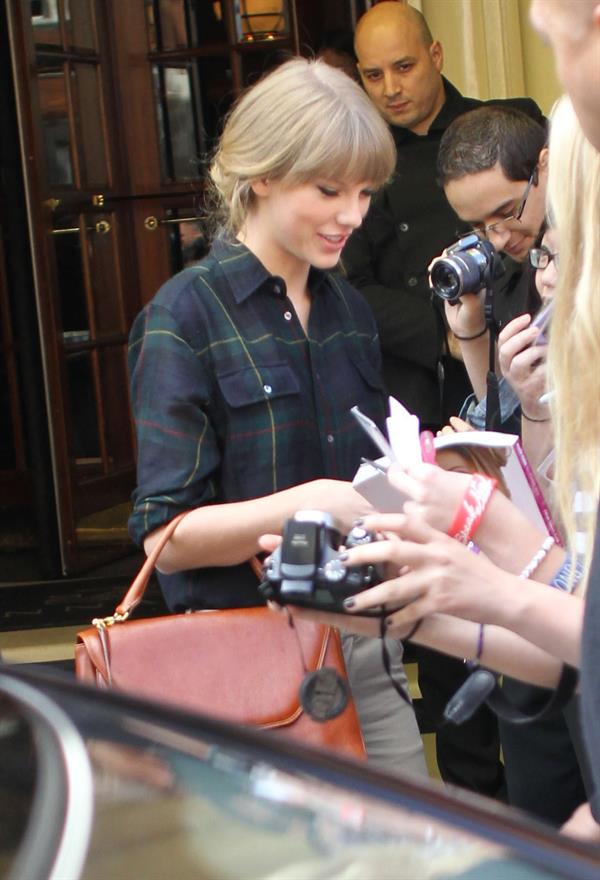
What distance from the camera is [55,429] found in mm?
5105

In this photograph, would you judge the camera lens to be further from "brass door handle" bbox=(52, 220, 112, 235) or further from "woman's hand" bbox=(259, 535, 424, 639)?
"brass door handle" bbox=(52, 220, 112, 235)

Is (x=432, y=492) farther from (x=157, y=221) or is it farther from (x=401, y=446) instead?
(x=157, y=221)

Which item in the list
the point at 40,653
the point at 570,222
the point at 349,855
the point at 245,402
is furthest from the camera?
the point at 40,653

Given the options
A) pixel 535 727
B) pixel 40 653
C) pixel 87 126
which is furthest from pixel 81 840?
pixel 87 126

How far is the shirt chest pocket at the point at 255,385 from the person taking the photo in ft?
7.16

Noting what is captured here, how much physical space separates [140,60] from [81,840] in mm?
4894

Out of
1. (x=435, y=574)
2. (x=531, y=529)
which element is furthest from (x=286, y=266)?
(x=435, y=574)

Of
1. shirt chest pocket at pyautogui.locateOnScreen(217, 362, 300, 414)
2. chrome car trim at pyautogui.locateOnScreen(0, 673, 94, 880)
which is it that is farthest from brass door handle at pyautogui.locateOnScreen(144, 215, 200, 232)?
chrome car trim at pyautogui.locateOnScreen(0, 673, 94, 880)

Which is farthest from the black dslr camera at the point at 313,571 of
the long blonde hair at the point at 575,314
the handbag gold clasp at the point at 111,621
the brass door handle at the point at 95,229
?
the brass door handle at the point at 95,229

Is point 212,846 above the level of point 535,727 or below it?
above

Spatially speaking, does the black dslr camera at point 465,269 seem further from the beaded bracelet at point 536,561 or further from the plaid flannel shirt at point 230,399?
the beaded bracelet at point 536,561

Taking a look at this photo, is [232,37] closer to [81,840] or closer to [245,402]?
[245,402]

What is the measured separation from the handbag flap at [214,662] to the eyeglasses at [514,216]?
3.04 feet

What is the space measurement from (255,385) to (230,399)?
47 mm
